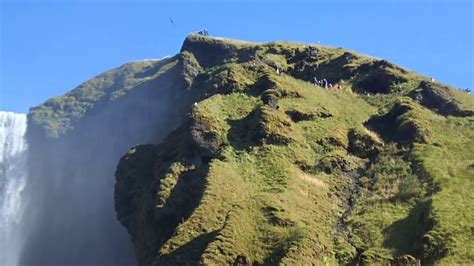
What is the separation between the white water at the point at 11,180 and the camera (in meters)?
93.0

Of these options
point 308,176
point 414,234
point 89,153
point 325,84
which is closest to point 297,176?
point 308,176

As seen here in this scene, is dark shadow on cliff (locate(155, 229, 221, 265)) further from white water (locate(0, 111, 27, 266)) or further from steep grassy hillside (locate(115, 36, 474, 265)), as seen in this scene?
white water (locate(0, 111, 27, 266))

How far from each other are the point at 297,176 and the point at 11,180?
70290mm

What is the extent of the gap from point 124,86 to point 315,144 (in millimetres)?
79192

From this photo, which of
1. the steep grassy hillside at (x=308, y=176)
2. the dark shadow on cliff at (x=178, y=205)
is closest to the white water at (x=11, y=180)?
the steep grassy hillside at (x=308, y=176)

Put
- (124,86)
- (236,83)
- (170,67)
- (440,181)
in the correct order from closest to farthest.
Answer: (440,181) → (236,83) → (170,67) → (124,86)

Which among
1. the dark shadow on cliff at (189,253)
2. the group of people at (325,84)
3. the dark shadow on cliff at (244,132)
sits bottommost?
the dark shadow on cliff at (189,253)

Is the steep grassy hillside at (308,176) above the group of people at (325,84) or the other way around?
the other way around

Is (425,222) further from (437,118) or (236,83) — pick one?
(236,83)

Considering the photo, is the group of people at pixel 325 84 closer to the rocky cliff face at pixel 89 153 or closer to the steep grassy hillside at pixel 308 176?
the steep grassy hillside at pixel 308 176

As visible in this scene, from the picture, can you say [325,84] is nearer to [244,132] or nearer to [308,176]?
[244,132]

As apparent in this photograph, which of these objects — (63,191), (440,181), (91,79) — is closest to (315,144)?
(440,181)

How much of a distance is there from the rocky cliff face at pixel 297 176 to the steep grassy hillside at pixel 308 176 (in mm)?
119

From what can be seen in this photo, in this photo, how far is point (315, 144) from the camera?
177 feet
